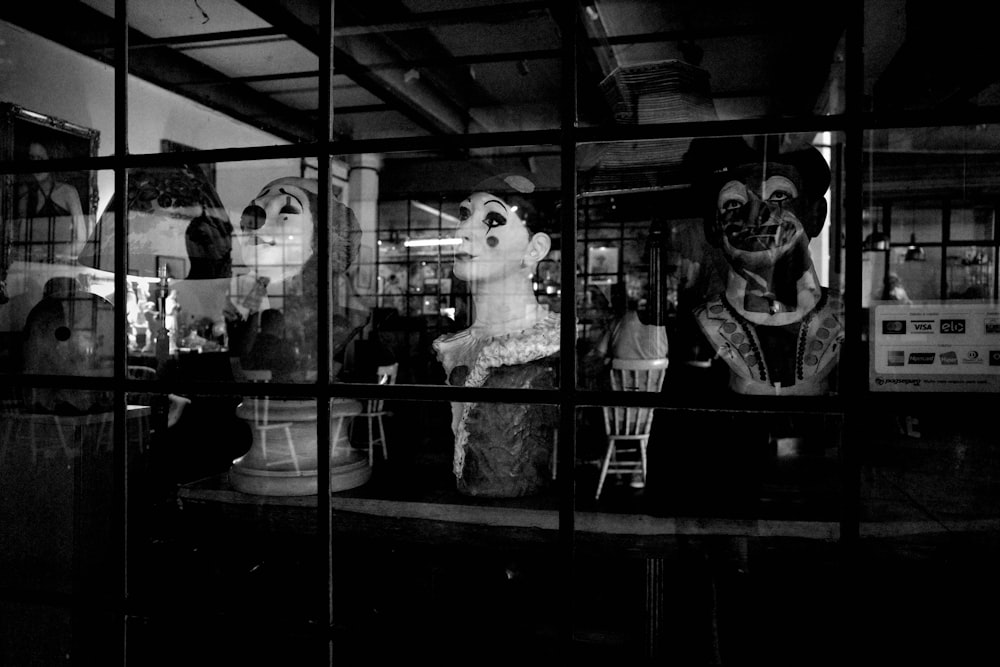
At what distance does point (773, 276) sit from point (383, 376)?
4.19 feet

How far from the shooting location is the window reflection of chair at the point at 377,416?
7.84 ft

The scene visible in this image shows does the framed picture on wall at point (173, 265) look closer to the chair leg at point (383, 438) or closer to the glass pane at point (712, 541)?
the chair leg at point (383, 438)

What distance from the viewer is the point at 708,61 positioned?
373 centimetres

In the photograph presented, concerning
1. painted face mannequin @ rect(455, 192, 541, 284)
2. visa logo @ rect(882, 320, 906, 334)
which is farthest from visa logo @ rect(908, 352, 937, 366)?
painted face mannequin @ rect(455, 192, 541, 284)

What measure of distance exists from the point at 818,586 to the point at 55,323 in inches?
101

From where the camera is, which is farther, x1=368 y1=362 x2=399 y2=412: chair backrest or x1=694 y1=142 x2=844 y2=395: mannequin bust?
x1=368 y1=362 x2=399 y2=412: chair backrest

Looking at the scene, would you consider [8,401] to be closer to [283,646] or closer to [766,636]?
[283,646]

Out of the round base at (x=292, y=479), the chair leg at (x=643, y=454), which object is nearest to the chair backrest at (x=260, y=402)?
the round base at (x=292, y=479)

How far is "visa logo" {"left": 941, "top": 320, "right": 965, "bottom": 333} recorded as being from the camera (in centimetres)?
163

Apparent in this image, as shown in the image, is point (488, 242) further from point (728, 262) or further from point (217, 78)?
point (217, 78)

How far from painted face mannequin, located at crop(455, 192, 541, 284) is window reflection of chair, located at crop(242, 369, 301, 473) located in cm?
76

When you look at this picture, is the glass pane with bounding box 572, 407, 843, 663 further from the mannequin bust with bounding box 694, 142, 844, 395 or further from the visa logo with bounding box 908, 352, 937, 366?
the visa logo with bounding box 908, 352, 937, 366

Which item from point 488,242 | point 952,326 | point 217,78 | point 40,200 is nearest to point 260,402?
point 488,242

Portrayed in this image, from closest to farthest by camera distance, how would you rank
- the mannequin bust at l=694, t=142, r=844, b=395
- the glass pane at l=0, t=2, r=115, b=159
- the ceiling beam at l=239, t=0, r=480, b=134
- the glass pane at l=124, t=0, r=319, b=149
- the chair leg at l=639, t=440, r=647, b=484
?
the mannequin bust at l=694, t=142, r=844, b=395 < the chair leg at l=639, t=440, r=647, b=484 < the glass pane at l=0, t=2, r=115, b=159 < the glass pane at l=124, t=0, r=319, b=149 < the ceiling beam at l=239, t=0, r=480, b=134
